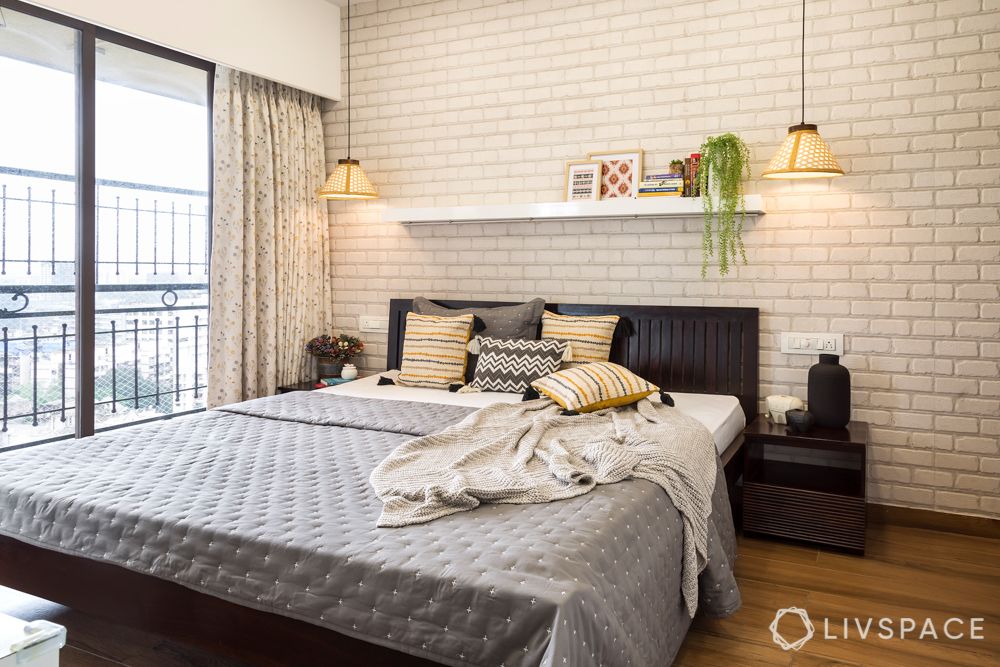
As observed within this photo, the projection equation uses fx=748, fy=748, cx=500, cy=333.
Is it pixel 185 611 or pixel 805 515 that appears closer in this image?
pixel 185 611

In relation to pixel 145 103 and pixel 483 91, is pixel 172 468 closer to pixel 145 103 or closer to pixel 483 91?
pixel 145 103

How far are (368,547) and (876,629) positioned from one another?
1.82 meters

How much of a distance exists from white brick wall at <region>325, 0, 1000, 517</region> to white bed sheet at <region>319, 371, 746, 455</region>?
0.40 m

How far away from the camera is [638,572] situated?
1872 millimetres

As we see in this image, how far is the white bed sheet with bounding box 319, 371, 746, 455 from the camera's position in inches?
125

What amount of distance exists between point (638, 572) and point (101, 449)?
1934 millimetres

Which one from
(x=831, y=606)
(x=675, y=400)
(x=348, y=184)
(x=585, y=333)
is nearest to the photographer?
(x=831, y=606)

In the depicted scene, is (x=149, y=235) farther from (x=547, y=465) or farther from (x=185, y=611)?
(x=547, y=465)

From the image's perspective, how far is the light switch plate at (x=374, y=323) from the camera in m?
4.79

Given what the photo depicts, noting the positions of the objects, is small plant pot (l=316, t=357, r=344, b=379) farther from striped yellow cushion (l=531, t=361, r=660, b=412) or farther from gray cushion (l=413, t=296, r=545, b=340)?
striped yellow cushion (l=531, t=361, r=660, b=412)

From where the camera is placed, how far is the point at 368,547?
1.75m

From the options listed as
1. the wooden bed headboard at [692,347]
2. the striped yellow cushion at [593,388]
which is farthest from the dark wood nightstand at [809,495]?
the striped yellow cushion at [593,388]

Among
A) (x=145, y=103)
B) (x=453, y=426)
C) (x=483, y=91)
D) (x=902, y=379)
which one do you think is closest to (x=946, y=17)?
(x=902, y=379)

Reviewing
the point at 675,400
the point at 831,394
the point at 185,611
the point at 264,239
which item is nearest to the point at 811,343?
the point at 831,394
